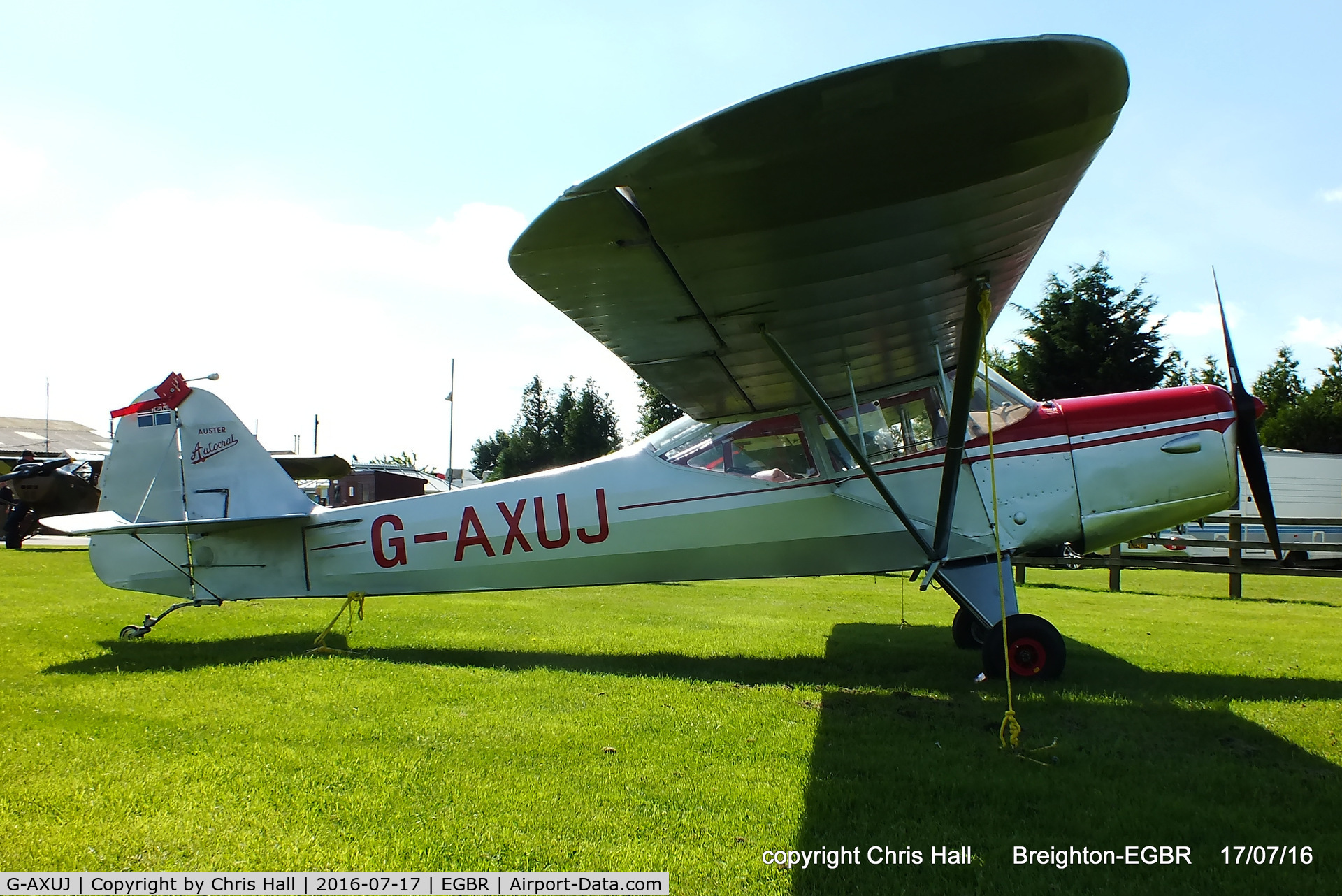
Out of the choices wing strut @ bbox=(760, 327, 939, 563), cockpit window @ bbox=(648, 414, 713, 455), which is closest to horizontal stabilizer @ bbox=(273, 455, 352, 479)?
cockpit window @ bbox=(648, 414, 713, 455)

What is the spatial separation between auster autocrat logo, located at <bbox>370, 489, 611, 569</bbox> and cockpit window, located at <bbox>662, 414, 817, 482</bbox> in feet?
2.83

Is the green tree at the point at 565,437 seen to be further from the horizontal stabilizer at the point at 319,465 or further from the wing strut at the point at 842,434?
the wing strut at the point at 842,434

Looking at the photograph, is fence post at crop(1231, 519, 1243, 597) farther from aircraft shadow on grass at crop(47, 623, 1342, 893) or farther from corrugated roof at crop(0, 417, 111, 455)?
corrugated roof at crop(0, 417, 111, 455)

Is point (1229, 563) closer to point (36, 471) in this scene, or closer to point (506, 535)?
point (506, 535)

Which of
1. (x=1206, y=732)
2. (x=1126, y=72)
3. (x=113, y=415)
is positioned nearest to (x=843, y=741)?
(x=1206, y=732)

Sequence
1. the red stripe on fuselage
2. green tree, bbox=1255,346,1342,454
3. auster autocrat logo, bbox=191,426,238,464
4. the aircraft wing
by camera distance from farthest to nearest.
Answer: green tree, bbox=1255,346,1342,454, auster autocrat logo, bbox=191,426,238,464, the red stripe on fuselage, the aircraft wing

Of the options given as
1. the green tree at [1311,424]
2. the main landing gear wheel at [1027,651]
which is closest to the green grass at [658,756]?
the main landing gear wheel at [1027,651]

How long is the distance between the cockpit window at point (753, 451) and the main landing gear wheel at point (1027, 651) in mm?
1853

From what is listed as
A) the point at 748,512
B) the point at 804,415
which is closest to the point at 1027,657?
the point at 748,512

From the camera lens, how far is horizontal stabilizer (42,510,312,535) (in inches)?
219

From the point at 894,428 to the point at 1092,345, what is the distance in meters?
19.0

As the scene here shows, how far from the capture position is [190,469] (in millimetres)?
6828

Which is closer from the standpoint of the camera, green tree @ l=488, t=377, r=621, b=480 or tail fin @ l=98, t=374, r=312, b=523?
tail fin @ l=98, t=374, r=312, b=523
